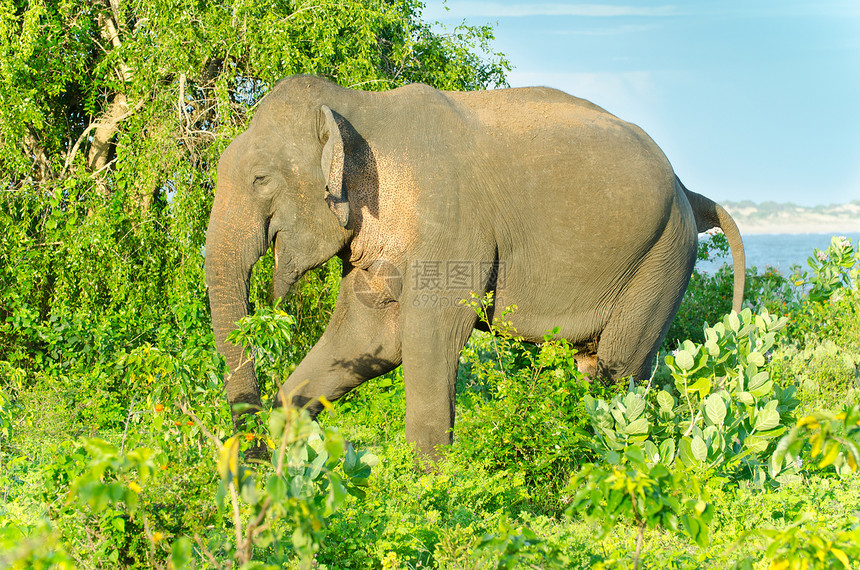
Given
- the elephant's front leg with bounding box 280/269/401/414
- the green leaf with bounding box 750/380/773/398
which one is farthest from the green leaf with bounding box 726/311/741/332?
the elephant's front leg with bounding box 280/269/401/414

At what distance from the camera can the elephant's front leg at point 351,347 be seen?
586 cm

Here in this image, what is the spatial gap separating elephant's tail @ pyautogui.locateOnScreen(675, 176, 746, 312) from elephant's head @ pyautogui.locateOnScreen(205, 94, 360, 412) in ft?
10.3

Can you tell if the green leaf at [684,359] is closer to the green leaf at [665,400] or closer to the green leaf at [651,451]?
the green leaf at [665,400]

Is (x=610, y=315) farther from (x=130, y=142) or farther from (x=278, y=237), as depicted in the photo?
(x=130, y=142)

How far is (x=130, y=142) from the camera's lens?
298 inches

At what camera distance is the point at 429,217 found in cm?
518

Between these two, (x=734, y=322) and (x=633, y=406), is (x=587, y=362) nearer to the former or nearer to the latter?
(x=734, y=322)

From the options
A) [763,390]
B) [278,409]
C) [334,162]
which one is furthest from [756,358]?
[278,409]

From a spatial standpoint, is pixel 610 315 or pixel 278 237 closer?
pixel 278 237

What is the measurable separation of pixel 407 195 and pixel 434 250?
37 cm

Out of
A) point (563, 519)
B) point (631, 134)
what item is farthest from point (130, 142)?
point (563, 519)

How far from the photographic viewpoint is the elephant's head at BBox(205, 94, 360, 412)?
5.20 meters

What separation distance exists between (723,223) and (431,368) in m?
3.11

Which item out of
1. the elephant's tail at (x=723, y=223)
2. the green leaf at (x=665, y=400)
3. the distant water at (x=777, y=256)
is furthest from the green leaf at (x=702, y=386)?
the distant water at (x=777, y=256)
